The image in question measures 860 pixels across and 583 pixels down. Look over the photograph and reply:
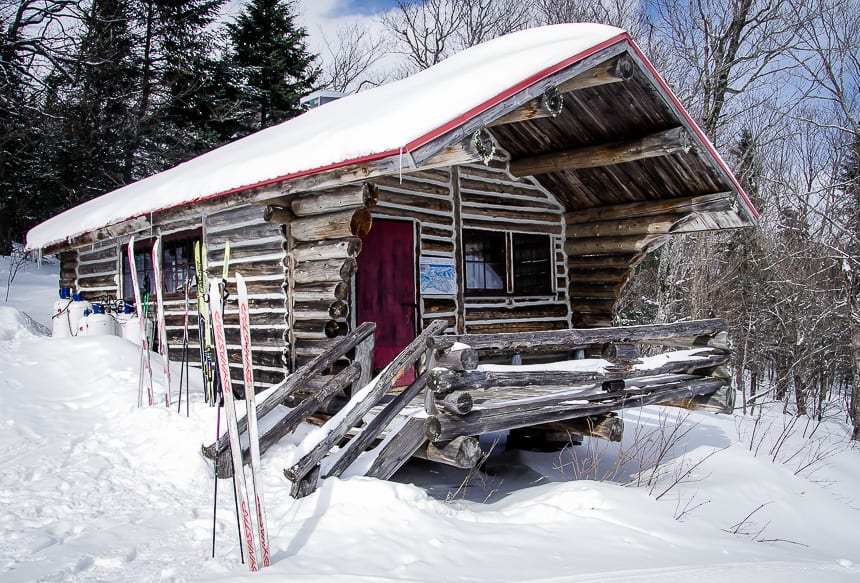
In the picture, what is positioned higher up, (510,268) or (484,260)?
(484,260)

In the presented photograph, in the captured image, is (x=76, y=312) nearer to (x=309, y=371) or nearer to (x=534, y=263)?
(x=309, y=371)

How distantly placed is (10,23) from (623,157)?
69.5ft

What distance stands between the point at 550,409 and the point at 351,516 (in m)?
2.69

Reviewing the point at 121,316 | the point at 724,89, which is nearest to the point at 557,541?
the point at 121,316

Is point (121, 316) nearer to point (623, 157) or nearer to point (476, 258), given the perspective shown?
point (476, 258)

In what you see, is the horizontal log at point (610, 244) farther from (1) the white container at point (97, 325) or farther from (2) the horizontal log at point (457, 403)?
(1) the white container at point (97, 325)

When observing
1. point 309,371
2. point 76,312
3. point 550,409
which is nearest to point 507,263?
point 550,409

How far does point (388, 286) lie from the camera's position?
8.68m

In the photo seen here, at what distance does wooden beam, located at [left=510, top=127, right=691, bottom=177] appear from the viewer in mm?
8156

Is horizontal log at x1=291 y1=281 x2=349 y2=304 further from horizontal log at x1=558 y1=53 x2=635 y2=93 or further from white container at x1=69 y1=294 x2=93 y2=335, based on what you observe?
white container at x1=69 y1=294 x2=93 y2=335

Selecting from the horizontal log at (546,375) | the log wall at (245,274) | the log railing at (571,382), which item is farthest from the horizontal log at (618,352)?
the log wall at (245,274)

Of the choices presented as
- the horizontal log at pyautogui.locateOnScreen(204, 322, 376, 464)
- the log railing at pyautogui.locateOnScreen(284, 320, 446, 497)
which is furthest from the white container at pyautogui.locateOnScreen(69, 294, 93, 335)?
the log railing at pyautogui.locateOnScreen(284, 320, 446, 497)

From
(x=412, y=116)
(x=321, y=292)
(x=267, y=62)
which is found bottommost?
(x=321, y=292)

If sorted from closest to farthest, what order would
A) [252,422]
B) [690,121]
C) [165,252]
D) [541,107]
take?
[252,422]
[541,107]
[690,121]
[165,252]
